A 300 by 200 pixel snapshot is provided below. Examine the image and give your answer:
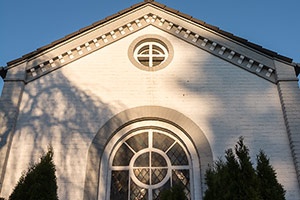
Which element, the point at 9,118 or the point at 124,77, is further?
the point at 124,77

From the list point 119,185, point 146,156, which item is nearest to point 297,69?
point 146,156

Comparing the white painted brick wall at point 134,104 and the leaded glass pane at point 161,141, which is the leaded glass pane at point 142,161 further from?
the white painted brick wall at point 134,104

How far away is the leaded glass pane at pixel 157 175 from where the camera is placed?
929 centimetres

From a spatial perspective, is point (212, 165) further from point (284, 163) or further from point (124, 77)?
point (124, 77)

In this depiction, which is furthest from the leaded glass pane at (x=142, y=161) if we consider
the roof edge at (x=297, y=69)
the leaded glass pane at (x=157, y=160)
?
the roof edge at (x=297, y=69)

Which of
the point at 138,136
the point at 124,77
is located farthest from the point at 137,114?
the point at 124,77

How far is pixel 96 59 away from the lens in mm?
11250

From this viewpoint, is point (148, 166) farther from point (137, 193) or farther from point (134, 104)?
point (134, 104)

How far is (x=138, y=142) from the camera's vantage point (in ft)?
33.0

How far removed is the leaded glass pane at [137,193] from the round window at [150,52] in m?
4.14

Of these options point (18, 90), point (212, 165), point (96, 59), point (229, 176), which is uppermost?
point (96, 59)

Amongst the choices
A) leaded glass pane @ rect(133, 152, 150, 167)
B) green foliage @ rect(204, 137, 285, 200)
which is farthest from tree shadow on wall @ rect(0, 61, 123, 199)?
green foliage @ rect(204, 137, 285, 200)

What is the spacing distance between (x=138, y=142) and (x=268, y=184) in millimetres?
4342

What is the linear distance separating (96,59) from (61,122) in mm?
2724
